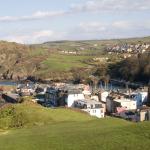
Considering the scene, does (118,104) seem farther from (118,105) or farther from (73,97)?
(73,97)

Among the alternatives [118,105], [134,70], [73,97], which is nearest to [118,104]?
[118,105]

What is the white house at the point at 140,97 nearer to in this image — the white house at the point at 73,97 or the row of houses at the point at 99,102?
the row of houses at the point at 99,102

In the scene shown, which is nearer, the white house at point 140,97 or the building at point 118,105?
the building at point 118,105

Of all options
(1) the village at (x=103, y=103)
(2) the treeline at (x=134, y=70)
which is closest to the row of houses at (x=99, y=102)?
(1) the village at (x=103, y=103)

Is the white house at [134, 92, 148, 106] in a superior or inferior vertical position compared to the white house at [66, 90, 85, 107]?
inferior

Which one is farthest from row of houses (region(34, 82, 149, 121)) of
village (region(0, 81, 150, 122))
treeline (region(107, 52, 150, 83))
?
treeline (region(107, 52, 150, 83))

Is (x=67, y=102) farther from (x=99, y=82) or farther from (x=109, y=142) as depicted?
(x=99, y=82)

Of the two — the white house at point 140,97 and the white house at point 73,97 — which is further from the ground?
the white house at point 73,97

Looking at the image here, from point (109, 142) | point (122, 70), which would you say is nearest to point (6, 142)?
point (109, 142)

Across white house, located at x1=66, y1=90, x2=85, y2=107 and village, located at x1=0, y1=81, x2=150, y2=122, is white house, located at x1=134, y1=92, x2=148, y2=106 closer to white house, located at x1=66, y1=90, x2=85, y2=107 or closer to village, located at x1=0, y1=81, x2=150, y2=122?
village, located at x1=0, y1=81, x2=150, y2=122
